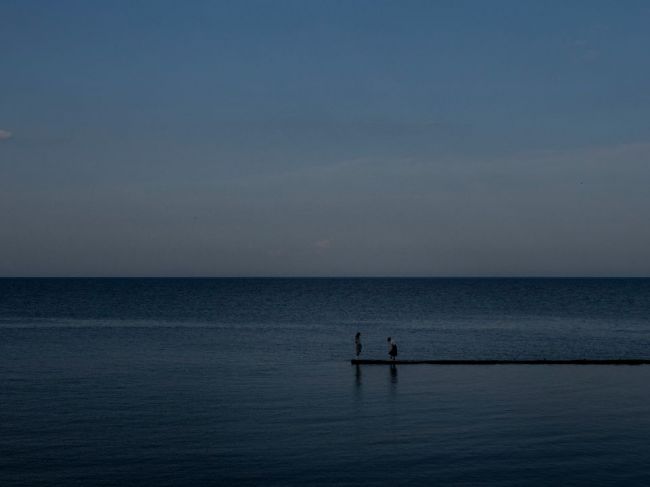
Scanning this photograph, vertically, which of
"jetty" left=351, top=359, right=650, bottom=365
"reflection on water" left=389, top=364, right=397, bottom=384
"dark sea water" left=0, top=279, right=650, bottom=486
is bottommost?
"dark sea water" left=0, top=279, right=650, bottom=486

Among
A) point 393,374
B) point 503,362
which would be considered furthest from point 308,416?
point 503,362

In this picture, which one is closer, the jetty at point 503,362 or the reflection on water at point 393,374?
the reflection on water at point 393,374

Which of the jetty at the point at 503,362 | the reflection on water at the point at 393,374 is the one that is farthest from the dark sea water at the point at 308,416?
the jetty at the point at 503,362

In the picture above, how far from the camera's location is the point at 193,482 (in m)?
23.4

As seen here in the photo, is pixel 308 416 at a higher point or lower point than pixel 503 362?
lower

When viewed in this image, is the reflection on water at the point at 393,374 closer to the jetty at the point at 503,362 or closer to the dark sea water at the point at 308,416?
the dark sea water at the point at 308,416

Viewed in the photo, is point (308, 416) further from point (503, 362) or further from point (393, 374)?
point (503, 362)

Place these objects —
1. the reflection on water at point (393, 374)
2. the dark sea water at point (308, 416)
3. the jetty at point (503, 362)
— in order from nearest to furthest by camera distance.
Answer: the dark sea water at point (308, 416), the reflection on water at point (393, 374), the jetty at point (503, 362)

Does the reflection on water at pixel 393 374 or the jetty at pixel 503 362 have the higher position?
the jetty at pixel 503 362

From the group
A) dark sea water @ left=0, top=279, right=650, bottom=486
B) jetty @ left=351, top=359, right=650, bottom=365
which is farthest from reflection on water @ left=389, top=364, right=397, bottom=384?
jetty @ left=351, top=359, right=650, bottom=365

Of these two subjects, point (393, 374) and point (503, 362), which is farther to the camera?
point (503, 362)

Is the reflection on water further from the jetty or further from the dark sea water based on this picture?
the jetty

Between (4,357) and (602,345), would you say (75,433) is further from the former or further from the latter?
(602,345)

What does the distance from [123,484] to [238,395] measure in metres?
15.2
